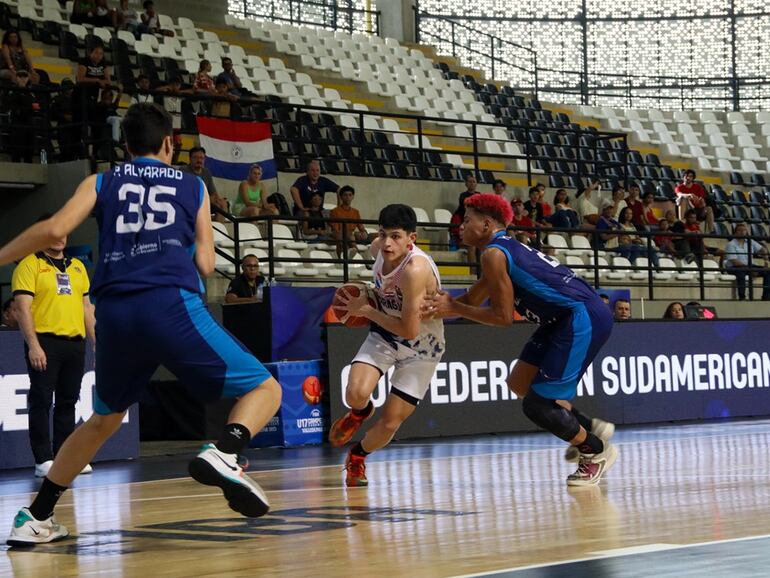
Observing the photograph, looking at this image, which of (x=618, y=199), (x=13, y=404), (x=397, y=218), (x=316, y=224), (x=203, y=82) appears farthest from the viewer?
(x=618, y=199)

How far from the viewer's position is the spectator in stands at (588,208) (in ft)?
72.8

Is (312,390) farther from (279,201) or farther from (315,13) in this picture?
(315,13)

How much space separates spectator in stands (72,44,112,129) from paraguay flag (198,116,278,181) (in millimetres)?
1445

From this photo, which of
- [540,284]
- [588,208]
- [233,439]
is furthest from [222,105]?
[233,439]

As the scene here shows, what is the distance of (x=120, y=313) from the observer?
5.68 meters

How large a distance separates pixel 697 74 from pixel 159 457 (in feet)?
98.9

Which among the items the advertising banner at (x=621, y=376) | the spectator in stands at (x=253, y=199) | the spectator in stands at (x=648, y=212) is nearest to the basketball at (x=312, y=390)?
the advertising banner at (x=621, y=376)

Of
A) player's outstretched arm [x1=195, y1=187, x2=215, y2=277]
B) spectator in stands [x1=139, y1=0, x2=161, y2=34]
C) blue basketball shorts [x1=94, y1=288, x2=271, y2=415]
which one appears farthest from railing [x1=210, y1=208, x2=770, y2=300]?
blue basketball shorts [x1=94, y1=288, x2=271, y2=415]

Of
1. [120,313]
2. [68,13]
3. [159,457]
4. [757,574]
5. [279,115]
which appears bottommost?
[159,457]

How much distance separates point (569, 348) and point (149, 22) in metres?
18.2

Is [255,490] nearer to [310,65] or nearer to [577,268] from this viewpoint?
[577,268]

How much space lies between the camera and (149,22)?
977 inches

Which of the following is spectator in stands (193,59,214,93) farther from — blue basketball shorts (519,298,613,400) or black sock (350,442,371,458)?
blue basketball shorts (519,298,613,400)

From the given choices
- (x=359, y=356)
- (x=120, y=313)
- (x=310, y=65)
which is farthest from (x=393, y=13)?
(x=120, y=313)
